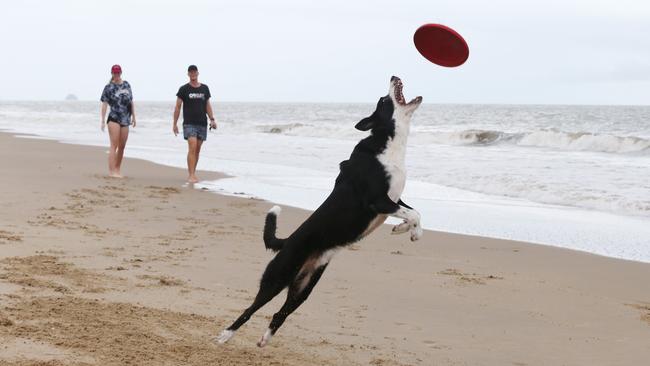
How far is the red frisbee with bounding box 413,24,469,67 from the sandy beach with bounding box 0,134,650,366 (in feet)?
4.94

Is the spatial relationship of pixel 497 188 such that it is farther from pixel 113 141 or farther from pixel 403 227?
pixel 403 227

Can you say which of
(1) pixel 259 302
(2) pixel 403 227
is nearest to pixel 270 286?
(1) pixel 259 302

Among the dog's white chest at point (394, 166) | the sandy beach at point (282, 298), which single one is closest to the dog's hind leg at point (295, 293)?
the sandy beach at point (282, 298)

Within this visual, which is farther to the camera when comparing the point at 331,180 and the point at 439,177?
the point at 439,177

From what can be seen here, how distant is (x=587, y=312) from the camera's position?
207 inches

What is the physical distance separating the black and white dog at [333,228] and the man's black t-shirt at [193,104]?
23.8ft

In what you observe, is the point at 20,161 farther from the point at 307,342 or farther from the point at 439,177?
the point at 307,342

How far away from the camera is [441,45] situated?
489 centimetres

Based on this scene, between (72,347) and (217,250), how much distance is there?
3.03 meters

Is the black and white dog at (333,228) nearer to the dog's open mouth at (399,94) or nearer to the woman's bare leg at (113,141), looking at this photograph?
the dog's open mouth at (399,94)

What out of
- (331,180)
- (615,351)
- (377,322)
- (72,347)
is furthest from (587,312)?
(331,180)

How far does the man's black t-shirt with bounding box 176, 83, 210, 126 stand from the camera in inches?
443

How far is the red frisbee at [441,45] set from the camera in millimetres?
4707

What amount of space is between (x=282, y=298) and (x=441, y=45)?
80.2 inches
